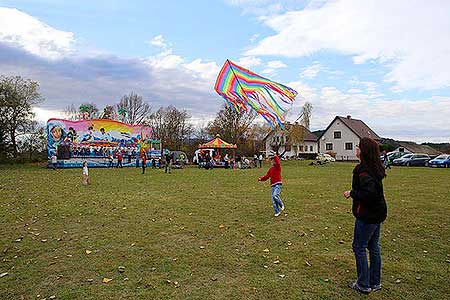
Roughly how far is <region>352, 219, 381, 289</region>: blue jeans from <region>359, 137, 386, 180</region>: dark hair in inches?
27.0

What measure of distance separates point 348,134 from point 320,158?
20.1m

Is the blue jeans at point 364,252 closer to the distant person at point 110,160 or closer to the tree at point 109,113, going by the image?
the distant person at point 110,160

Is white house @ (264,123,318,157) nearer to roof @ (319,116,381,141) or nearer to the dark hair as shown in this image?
roof @ (319,116,381,141)

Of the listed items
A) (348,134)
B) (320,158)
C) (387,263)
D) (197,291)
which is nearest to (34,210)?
(197,291)

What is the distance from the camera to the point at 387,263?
5.87 metres

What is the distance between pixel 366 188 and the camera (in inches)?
175

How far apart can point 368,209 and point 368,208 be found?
0.01 metres

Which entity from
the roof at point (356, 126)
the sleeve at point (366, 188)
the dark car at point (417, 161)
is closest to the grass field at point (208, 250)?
the sleeve at point (366, 188)

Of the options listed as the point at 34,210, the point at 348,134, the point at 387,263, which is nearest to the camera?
the point at 387,263

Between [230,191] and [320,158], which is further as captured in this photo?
[320,158]

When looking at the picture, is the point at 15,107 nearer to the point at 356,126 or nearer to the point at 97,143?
the point at 97,143

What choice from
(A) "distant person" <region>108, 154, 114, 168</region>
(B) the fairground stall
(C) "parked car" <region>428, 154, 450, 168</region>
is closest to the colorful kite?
(B) the fairground stall

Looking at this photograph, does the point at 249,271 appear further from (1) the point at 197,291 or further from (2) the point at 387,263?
(2) the point at 387,263

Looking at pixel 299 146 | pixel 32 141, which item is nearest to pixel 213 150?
pixel 32 141
